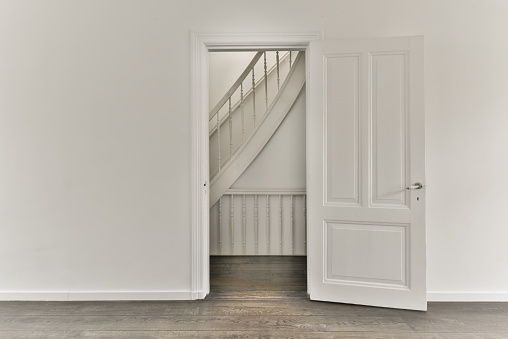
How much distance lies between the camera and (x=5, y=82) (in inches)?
111

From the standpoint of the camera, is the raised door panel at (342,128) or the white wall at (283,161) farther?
the white wall at (283,161)

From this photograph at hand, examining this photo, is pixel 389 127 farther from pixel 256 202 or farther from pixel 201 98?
pixel 256 202

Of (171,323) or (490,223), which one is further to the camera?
(490,223)

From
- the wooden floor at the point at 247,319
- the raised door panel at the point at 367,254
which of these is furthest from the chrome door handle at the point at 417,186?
the wooden floor at the point at 247,319

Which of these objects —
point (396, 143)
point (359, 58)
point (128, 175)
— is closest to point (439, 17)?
point (359, 58)

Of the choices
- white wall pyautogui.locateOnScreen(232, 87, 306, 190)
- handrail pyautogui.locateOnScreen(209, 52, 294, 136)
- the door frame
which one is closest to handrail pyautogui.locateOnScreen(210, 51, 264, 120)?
handrail pyautogui.locateOnScreen(209, 52, 294, 136)

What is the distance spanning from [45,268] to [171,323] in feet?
4.20

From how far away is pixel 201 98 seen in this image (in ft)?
9.25

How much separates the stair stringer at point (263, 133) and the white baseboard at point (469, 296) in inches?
91.2

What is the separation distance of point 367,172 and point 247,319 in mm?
1423

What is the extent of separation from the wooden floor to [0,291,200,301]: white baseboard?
6 cm

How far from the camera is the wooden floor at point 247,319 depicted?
2.22m

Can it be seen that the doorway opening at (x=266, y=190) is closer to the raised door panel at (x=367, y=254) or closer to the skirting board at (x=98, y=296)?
the skirting board at (x=98, y=296)

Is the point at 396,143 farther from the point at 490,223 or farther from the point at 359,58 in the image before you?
the point at 490,223
